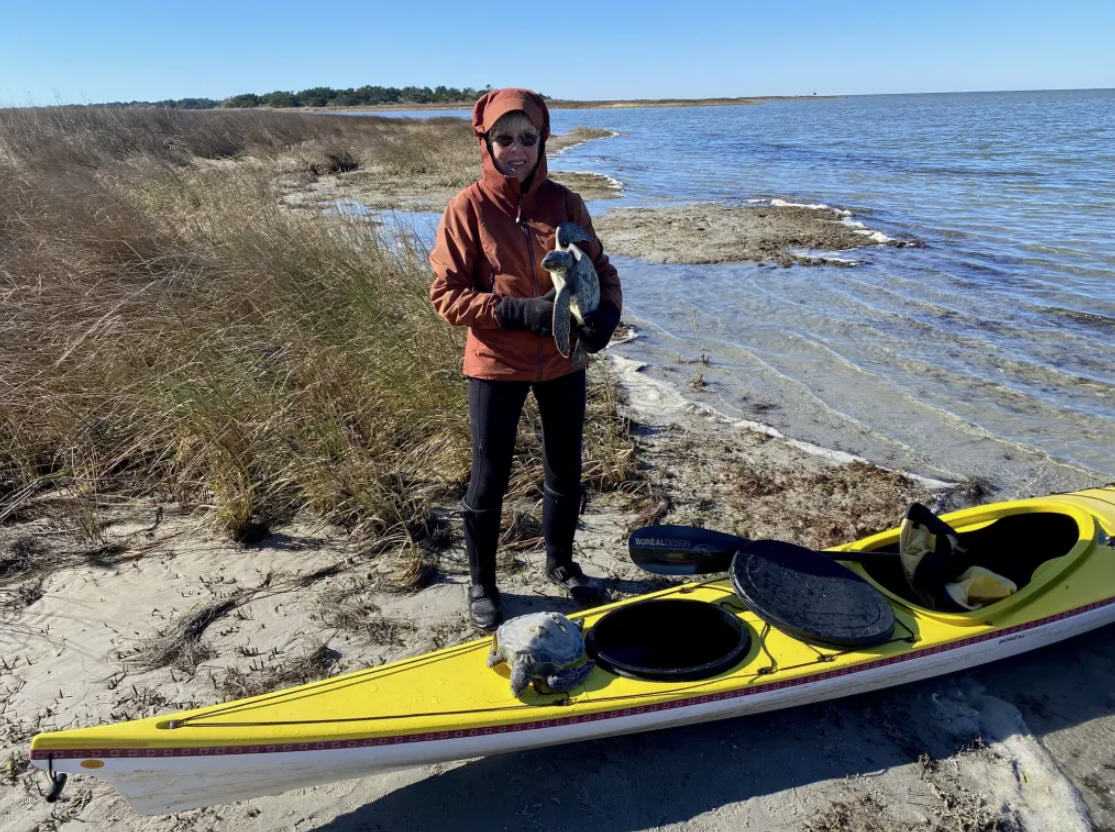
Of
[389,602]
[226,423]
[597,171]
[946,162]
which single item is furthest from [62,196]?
[946,162]

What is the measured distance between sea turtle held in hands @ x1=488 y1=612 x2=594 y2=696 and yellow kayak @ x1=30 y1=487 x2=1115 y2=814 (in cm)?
4

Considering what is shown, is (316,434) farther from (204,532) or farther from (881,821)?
(881,821)

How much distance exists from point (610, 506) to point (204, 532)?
2.17 metres

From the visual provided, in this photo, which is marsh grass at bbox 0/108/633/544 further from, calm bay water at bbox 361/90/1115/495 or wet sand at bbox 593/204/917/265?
wet sand at bbox 593/204/917/265

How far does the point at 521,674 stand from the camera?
2367 mm

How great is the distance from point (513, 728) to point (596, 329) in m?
1.37

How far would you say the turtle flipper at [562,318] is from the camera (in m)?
2.50

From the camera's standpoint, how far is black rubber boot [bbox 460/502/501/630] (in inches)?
118

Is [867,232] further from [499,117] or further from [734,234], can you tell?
[499,117]

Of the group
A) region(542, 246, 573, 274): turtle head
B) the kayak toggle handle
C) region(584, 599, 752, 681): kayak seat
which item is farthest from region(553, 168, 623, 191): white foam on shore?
the kayak toggle handle

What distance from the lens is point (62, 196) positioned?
6488mm

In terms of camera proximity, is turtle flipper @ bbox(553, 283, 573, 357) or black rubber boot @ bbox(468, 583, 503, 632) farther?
black rubber boot @ bbox(468, 583, 503, 632)

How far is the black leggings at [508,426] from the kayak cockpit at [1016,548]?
1.41 metres

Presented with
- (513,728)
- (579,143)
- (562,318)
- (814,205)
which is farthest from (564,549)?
(579,143)
